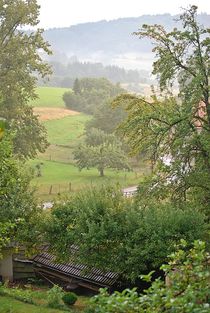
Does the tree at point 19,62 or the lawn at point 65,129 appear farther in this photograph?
the lawn at point 65,129

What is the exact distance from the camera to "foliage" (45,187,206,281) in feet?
71.2

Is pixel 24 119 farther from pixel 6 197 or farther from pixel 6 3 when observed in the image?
pixel 6 197

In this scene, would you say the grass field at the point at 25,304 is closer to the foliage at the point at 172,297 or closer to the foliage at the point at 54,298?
the foliage at the point at 54,298

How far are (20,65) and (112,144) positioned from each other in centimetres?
2990

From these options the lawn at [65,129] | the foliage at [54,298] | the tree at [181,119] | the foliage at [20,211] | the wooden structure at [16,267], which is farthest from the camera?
the lawn at [65,129]

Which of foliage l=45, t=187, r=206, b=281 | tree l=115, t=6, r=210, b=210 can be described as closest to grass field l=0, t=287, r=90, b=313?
foliage l=45, t=187, r=206, b=281

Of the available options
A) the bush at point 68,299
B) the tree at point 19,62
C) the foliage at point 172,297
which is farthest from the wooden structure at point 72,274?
the foliage at point 172,297

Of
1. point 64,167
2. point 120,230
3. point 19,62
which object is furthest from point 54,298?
point 64,167

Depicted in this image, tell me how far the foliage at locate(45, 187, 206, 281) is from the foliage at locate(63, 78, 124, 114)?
85.9 meters

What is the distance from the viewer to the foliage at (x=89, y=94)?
4409 inches

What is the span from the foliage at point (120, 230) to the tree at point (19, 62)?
1839 centimetres

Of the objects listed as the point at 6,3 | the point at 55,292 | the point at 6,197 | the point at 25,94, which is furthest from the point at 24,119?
the point at 55,292

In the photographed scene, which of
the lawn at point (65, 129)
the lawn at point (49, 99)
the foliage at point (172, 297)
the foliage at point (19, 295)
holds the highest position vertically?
the lawn at point (49, 99)

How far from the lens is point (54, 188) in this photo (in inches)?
2315
